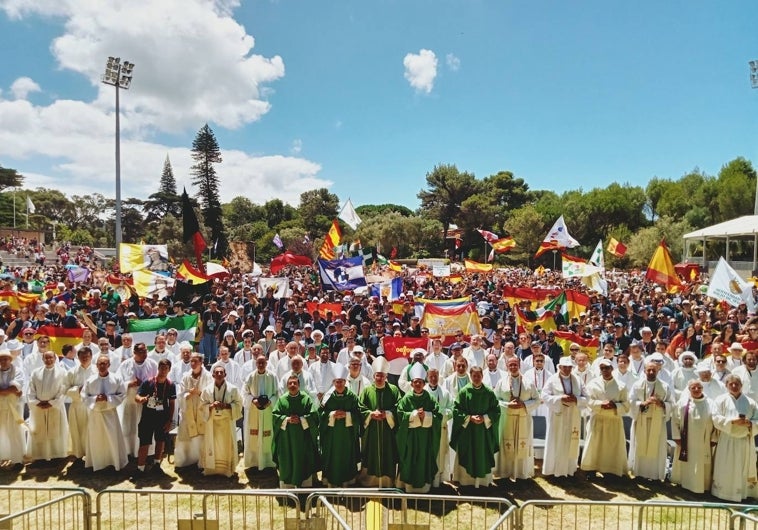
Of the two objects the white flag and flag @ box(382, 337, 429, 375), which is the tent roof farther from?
flag @ box(382, 337, 429, 375)

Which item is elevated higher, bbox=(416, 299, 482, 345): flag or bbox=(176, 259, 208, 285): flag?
bbox=(176, 259, 208, 285): flag

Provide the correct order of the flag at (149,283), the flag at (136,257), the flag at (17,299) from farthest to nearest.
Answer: the flag at (136,257) → the flag at (17,299) → the flag at (149,283)

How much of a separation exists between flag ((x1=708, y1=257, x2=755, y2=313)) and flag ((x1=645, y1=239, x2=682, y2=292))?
4.74 feet

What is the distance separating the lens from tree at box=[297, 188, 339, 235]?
76.2 m

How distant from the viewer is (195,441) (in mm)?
7859

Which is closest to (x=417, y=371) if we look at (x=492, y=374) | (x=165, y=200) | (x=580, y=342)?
(x=492, y=374)

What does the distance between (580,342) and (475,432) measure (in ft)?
15.3

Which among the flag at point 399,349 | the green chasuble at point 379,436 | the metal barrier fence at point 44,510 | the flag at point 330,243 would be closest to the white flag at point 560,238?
the flag at point 330,243

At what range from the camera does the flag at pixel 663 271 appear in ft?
46.7

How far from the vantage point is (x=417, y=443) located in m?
6.87

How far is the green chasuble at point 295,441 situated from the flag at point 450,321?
5474 mm

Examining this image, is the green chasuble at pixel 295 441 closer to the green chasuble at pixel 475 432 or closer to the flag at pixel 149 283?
the green chasuble at pixel 475 432

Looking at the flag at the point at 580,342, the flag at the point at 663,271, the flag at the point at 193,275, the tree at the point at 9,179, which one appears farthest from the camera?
the tree at the point at 9,179

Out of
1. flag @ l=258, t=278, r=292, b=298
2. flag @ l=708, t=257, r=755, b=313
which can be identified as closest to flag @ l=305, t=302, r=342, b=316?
→ flag @ l=258, t=278, r=292, b=298
